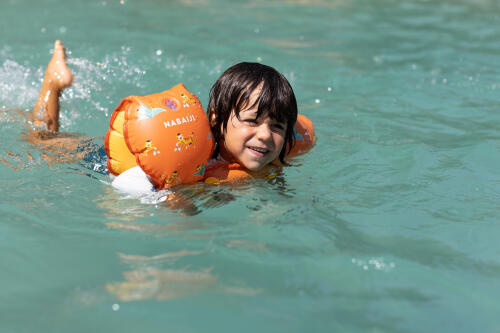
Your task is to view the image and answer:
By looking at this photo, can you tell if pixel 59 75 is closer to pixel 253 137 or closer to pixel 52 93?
pixel 52 93

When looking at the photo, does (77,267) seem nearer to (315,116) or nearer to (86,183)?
(86,183)

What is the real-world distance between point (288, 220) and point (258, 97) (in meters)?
0.81

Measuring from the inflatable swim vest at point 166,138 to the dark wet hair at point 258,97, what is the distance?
174 millimetres

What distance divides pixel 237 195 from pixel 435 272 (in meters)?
1.32

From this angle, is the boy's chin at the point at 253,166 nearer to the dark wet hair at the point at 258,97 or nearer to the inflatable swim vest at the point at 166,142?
the inflatable swim vest at the point at 166,142

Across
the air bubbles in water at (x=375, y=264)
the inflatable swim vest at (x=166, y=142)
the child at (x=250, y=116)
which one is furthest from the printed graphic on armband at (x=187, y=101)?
the air bubbles in water at (x=375, y=264)

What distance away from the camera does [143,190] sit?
3.61m

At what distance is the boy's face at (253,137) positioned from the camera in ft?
11.7

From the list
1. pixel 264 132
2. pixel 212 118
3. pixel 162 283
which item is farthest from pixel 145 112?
pixel 162 283

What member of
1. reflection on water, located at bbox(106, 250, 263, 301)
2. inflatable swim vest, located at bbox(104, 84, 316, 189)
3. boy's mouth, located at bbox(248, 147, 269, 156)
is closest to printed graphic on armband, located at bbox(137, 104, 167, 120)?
inflatable swim vest, located at bbox(104, 84, 316, 189)

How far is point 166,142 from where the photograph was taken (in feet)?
11.9

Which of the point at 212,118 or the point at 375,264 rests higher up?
the point at 212,118

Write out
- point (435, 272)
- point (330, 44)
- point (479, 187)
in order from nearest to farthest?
point (435, 272) → point (479, 187) → point (330, 44)

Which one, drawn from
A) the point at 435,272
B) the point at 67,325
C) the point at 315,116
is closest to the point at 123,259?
the point at 67,325
